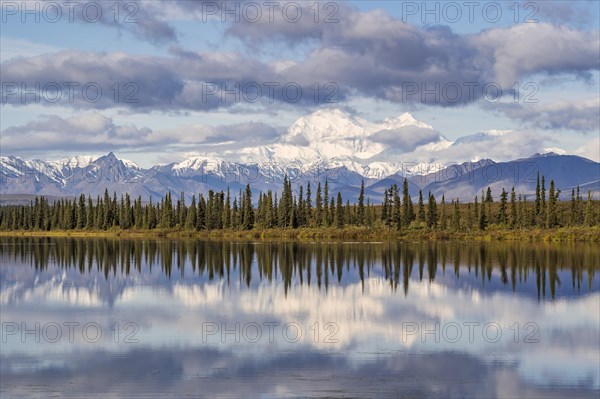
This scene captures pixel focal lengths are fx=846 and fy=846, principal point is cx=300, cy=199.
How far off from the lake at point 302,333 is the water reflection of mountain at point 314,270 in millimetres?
257

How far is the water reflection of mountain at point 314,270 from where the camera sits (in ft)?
197

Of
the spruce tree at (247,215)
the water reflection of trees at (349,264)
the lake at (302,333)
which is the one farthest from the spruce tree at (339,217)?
the lake at (302,333)

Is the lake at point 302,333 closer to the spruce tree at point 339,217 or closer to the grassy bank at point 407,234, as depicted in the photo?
the grassy bank at point 407,234

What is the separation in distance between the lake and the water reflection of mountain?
0.84 ft

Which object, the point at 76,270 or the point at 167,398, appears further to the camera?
the point at 76,270

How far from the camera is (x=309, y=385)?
27.0m

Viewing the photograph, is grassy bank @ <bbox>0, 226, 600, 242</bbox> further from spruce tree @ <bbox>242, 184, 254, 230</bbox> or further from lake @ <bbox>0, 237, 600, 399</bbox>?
lake @ <bbox>0, 237, 600, 399</bbox>

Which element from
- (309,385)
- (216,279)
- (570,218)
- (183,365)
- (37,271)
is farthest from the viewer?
(570,218)

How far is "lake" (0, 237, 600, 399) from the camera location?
27.4 metres

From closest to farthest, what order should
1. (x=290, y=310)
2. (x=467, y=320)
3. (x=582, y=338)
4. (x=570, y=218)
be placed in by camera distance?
(x=582, y=338) < (x=467, y=320) < (x=290, y=310) < (x=570, y=218)

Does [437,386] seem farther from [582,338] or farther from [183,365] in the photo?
[582,338]

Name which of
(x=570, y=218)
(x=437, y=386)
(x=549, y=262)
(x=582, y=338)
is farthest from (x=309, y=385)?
(x=570, y=218)

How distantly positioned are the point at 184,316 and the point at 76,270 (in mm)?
34449

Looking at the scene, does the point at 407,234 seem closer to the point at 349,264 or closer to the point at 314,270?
the point at 349,264
